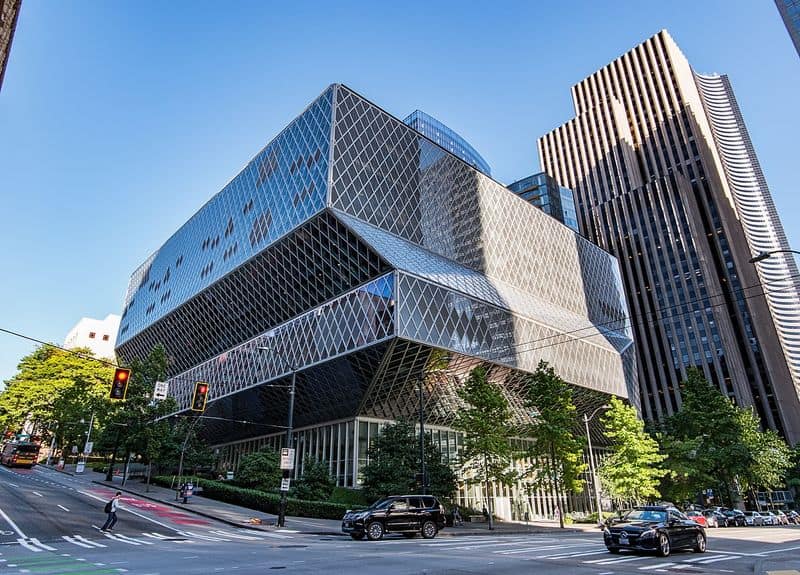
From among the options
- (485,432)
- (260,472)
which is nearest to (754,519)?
(485,432)

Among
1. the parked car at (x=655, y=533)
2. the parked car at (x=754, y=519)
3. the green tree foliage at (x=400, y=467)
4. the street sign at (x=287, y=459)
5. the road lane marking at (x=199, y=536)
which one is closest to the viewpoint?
the parked car at (x=655, y=533)

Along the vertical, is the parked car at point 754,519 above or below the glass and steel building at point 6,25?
below

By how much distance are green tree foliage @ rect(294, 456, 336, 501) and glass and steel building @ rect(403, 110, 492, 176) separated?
108235 mm

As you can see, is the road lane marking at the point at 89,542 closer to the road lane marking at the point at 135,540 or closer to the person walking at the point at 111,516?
the road lane marking at the point at 135,540

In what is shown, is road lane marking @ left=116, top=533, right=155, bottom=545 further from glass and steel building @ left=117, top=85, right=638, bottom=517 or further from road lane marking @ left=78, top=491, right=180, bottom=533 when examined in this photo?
glass and steel building @ left=117, top=85, right=638, bottom=517

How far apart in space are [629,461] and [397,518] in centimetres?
3127

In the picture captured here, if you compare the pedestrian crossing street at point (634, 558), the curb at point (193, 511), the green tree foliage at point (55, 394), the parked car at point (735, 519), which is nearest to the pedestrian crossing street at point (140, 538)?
the curb at point (193, 511)

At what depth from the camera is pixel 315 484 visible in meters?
37.8

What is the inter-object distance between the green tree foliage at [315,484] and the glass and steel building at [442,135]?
4261 inches

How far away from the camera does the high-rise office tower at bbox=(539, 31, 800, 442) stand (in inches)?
4532

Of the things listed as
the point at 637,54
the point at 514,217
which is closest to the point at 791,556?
the point at 514,217

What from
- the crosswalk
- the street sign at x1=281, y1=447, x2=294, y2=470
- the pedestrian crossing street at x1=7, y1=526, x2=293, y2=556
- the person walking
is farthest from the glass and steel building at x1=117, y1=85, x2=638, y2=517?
the person walking

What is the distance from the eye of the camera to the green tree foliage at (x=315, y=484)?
37.3m

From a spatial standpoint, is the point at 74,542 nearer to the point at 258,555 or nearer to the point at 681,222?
the point at 258,555
